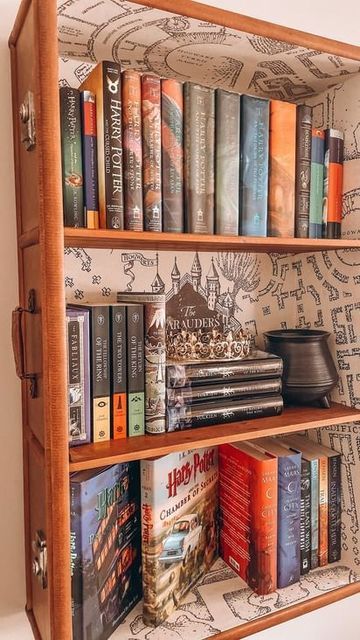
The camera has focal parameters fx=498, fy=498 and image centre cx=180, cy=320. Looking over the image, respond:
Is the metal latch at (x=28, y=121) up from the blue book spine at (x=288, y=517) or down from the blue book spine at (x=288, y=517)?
up

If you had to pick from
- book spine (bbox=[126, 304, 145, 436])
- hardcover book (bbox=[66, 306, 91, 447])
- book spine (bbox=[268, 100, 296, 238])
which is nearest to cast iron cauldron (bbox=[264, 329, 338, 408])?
book spine (bbox=[268, 100, 296, 238])

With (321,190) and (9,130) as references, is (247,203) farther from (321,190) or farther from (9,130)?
(9,130)

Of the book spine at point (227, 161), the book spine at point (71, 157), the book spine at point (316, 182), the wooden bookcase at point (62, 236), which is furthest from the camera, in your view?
the book spine at point (316, 182)

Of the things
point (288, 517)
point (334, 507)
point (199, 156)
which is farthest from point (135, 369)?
point (334, 507)

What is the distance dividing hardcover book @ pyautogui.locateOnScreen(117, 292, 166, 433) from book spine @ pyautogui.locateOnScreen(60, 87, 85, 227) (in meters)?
0.19

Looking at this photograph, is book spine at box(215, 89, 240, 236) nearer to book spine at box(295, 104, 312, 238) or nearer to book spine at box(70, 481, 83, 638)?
book spine at box(295, 104, 312, 238)

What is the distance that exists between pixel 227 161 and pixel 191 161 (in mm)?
73

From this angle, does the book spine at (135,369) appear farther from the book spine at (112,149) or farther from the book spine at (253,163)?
the book spine at (253,163)

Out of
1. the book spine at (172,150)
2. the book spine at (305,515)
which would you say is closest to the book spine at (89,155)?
the book spine at (172,150)

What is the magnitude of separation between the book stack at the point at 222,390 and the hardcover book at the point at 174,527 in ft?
0.36

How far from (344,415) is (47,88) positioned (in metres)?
0.79

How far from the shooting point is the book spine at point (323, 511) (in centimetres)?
111

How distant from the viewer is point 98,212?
2.64 ft

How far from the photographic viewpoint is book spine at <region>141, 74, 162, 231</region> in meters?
0.82
